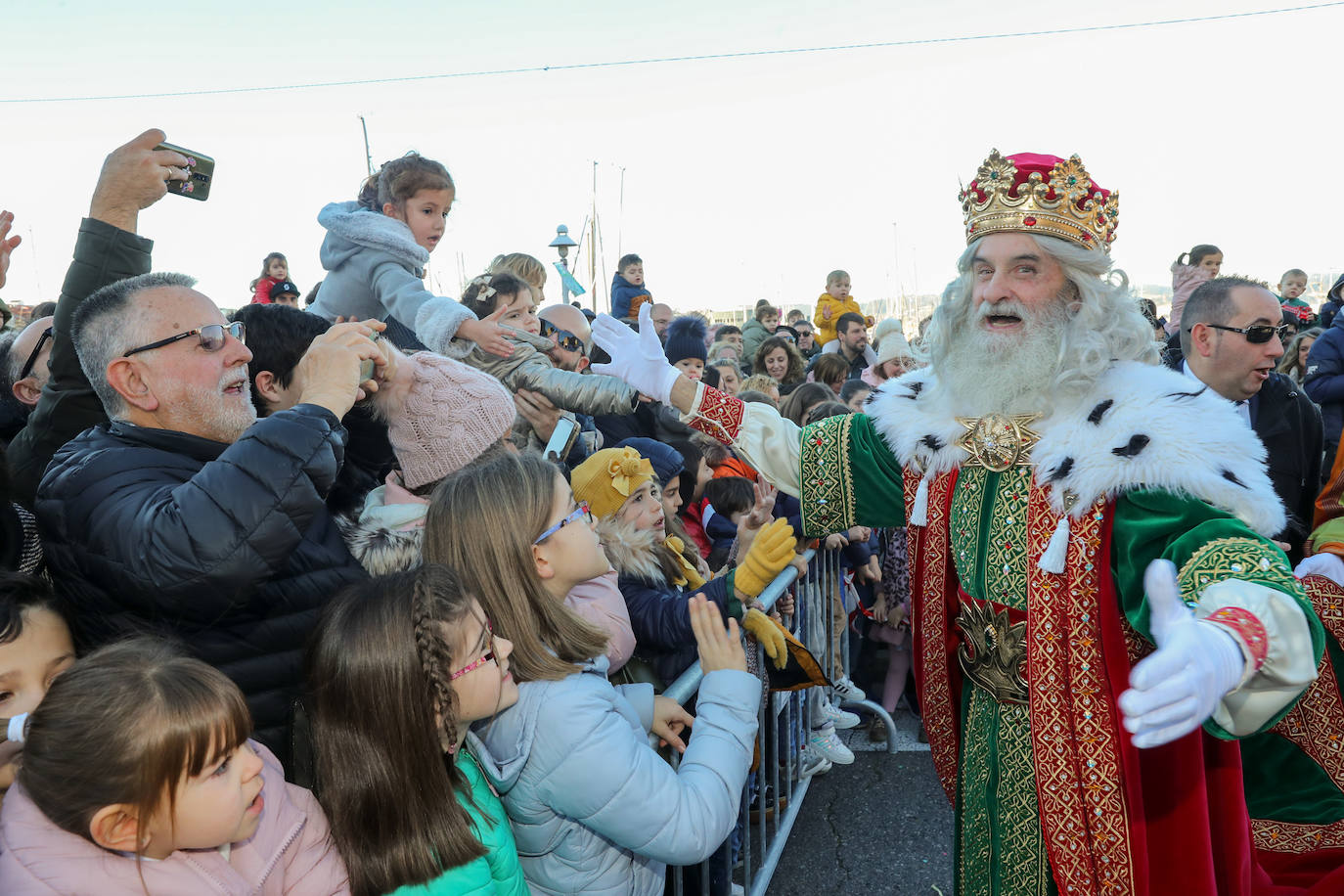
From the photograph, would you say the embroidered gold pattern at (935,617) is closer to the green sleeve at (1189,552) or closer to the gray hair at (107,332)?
the green sleeve at (1189,552)

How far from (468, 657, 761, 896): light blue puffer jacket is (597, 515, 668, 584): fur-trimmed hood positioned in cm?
83

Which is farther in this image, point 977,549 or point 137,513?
point 977,549

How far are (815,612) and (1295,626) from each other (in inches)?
97.6

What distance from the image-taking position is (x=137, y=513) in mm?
1674

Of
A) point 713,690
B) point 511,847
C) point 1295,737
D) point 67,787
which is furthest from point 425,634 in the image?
point 1295,737

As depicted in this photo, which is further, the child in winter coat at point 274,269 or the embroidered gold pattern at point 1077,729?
the child in winter coat at point 274,269

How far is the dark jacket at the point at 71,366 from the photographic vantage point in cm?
220

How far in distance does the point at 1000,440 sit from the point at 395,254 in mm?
2431

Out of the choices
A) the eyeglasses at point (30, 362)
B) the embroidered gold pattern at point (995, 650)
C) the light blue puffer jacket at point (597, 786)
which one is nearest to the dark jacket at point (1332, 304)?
the embroidered gold pattern at point (995, 650)

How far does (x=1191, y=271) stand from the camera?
23.1ft

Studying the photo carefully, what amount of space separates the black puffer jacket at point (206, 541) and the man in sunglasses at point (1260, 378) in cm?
399

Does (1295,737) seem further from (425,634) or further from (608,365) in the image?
(425,634)

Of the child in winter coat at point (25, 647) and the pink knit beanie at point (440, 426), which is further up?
the pink knit beanie at point (440, 426)

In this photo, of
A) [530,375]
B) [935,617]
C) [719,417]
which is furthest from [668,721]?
[530,375]
